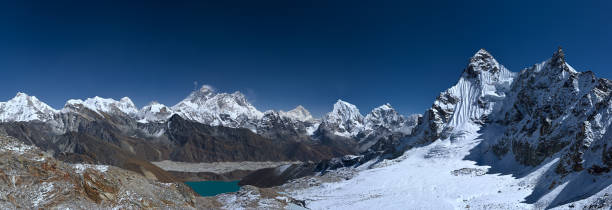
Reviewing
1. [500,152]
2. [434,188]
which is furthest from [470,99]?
[434,188]

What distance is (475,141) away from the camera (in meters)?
104

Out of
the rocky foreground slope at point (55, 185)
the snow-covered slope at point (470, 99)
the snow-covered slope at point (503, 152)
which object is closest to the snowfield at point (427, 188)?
the snow-covered slope at point (503, 152)

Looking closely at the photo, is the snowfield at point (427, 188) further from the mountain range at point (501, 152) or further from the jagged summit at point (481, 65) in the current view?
the jagged summit at point (481, 65)

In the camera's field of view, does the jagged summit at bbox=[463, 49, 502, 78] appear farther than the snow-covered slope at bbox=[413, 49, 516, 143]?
Yes

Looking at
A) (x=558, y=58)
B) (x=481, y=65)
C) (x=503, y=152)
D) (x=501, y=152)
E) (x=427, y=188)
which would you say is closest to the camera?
(x=427, y=188)

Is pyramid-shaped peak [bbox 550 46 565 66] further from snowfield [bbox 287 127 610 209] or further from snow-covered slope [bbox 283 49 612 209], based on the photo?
snowfield [bbox 287 127 610 209]

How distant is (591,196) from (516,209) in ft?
25.3

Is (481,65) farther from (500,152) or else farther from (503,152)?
(503,152)

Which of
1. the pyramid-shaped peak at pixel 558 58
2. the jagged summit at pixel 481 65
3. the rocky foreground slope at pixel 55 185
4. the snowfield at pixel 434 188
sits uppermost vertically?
the jagged summit at pixel 481 65

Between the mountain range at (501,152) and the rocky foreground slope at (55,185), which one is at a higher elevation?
the mountain range at (501,152)

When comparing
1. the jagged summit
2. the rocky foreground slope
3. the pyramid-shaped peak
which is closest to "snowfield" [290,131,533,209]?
the pyramid-shaped peak

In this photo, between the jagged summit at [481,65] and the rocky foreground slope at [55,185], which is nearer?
the rocky foreground slope at [55,185]

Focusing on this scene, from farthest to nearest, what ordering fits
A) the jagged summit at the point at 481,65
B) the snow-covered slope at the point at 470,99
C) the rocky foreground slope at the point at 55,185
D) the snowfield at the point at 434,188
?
the jagged summit at the point at 481,65
the snow-covered slope at the point at 470,99
the snowfield at the point at 434,188
the rocky foreground slope at the point at 55,185

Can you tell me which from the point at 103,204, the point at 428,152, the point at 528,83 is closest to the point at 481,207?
the point at 103,204
